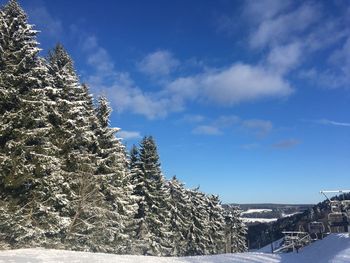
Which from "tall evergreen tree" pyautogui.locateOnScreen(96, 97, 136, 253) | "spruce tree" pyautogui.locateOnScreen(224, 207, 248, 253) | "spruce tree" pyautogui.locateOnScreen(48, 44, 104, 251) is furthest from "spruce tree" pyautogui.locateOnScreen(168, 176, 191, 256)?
"spruce tree" pyautogui.locateOnScreen(224, 207, 248, 253)

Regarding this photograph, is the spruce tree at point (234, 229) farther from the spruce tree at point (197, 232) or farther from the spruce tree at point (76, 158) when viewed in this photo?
the spruce tree at point (76, 158)

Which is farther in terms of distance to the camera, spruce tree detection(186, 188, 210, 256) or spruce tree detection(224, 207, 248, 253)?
spruce tree detection(224, 207, 248, 253)

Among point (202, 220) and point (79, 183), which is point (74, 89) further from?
point (202, 220)

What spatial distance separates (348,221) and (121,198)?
640 inches

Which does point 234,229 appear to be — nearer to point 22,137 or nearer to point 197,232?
point 197,232

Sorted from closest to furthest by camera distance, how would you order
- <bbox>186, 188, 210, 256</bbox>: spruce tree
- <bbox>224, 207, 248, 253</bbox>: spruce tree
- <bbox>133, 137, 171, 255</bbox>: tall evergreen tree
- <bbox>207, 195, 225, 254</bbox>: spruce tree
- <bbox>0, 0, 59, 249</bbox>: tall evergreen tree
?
1. <bbox>0, 0, 59, 249</bbox>: tall evergreen tree
2. <bbox>133, 137, 171, 255</bbox>: tall evergreen tree
3. <bbox>186, 188, 210, 256</bbox>: spruce tree
4. <bbox>207, 195, 225, 254</bbox>: spruce tree
5. <bbox>224, 207, 248, 253</bbox>: spruce tree

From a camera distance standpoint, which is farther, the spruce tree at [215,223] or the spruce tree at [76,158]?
the spruce tree at [215,223]

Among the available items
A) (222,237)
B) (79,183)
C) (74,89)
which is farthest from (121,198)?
(222,237)

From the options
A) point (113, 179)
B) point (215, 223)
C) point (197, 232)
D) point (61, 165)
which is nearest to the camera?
point (61, 165)

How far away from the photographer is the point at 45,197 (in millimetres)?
22266

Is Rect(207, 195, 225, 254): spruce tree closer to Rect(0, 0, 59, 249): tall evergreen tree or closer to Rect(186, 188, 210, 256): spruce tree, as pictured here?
Rect(186, 188, 210, 256): spruce tree

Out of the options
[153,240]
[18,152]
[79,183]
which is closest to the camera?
[18,152]

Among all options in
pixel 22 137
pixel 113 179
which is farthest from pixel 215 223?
pixel 22 137

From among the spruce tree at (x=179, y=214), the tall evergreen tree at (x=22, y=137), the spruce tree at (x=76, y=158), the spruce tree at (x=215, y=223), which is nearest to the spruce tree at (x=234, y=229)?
the spruce tree at (x=215, y=223)
